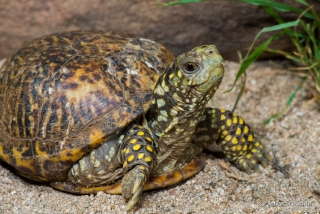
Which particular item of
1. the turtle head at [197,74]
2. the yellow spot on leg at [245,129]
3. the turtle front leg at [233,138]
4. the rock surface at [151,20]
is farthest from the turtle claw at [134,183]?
the rock surface at [151,20]

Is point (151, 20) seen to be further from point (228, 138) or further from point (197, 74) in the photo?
point (197, 74)

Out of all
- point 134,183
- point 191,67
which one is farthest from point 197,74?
point 134,183

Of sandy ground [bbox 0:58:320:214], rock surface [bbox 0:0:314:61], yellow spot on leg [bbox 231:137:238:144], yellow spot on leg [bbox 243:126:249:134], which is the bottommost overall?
sandy ground [bbox 0:58:320:214]

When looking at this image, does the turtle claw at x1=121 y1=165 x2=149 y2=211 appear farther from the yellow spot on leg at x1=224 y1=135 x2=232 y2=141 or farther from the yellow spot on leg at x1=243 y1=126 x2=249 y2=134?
the yellow spot on leg at x1=243 y1=126 x2=249 y2=134

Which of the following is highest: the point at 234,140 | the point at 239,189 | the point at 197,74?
the point at 197,74

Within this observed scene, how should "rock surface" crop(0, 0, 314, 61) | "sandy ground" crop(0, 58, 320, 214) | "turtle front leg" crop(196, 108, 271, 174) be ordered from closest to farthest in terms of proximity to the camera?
1. "sandy ground" crop(0, 58, 320, 214)
2. "turtle front leg" crop(196, 108, 271, 174)
3. "rock surface" crop(0, 0, 314, 61)

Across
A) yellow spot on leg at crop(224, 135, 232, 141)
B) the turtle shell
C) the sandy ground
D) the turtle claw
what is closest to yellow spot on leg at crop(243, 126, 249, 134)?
yellow spot on leg at crop(224, 135, 232, 141)

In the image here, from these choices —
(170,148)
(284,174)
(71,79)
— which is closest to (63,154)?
(71,79)

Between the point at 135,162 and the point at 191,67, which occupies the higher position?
the point at 191,67
